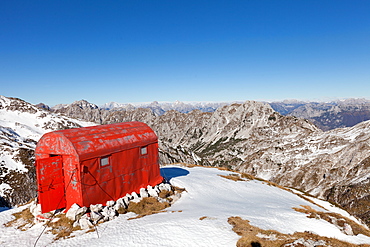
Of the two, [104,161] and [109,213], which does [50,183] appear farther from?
[109,213]

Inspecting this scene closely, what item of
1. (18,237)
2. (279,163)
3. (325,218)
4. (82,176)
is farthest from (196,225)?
(279,163)

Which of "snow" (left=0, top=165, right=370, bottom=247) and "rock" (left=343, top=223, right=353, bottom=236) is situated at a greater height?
"snow" (left=0, top=165, right=370, bottom=247)

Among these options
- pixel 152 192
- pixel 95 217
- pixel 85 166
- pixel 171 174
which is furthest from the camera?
pixel 171 174

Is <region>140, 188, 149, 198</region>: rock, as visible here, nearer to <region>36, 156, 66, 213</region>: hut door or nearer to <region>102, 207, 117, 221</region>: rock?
<region>102, 207, 117, 221</region>: rock

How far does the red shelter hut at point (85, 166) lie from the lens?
21594 millimetres

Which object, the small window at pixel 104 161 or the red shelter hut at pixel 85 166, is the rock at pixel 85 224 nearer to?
the red shelter hut at pixel 85 166

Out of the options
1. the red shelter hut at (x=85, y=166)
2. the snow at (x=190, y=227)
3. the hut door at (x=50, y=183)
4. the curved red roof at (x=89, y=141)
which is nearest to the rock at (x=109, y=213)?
the snow at (x=190, y=227)

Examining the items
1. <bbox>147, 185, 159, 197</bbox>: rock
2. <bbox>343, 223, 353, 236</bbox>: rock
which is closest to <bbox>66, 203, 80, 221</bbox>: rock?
<bbox>147, 185, 159, 197</bbox>: rock

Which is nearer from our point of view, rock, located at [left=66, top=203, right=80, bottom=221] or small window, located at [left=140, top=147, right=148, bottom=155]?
rock, located at [left=66, top=203, right=80, bottom=221]

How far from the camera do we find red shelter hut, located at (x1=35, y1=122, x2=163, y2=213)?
21.6 metres

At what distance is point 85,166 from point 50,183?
13.5ft

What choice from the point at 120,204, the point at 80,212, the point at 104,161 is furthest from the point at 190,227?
the point at 104,161

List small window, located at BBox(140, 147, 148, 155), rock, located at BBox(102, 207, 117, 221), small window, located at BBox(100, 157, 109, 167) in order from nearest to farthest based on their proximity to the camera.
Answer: rock, located at BBox(102, 207, 117, 221) < small window, located at BBox(100, 157, 109, 167) < small window, located at BBox(140, 147, 148, 155)

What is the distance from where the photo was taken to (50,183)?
71.6 ft
